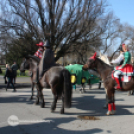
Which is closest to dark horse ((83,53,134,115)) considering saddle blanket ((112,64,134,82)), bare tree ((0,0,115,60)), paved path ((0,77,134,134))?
saddle blanket ((112,64,134,82))

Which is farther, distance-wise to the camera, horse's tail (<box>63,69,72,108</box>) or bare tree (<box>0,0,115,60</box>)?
bare tree (<box>0,0,115,60</box>)

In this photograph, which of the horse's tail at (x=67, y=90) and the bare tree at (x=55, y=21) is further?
the bare tree at (x=55, y=21)

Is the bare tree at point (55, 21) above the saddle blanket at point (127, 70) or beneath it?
above

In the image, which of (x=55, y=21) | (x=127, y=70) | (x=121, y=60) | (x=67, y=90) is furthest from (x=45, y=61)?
(x=55, y=21)

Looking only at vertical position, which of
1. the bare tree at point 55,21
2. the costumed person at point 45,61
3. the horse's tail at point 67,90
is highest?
the bare tree at point 55,21

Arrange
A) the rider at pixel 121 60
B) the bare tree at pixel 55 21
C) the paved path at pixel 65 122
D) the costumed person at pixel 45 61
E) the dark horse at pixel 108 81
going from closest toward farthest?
the paved path at pixel 65 122, the rider at pixel 121 60, the dark horse at pixel 108 81, the costumed person at pixel 45 61, the bare tree at pixel 55 21

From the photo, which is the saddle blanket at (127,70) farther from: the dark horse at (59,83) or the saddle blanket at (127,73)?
the dark horse at (59,83)

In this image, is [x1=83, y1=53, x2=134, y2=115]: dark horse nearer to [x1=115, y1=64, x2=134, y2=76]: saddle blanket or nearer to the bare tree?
[x1=115, y1=64, x2=134, y2=76]: saddle blanket

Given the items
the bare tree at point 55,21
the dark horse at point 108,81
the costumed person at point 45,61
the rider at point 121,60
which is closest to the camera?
the rider at point 121,60

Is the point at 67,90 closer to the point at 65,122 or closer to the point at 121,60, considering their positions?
the point at 65,122

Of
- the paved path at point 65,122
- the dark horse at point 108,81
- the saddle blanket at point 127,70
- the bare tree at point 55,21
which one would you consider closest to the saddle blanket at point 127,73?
the saddle blanket at point 127,70

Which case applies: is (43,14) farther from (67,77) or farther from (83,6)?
(67,77)

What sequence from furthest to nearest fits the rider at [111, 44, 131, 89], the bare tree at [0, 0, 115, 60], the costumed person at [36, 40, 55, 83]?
the bare tree at [0, 0, 115, 60] → the costumed person at [36, 40, 55, 83] → the rider at [111, 44, 131, 89]

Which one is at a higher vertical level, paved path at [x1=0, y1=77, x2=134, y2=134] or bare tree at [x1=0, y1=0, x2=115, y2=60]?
bare tree at [x1=0, y1=0, x2=115, y2=60]
